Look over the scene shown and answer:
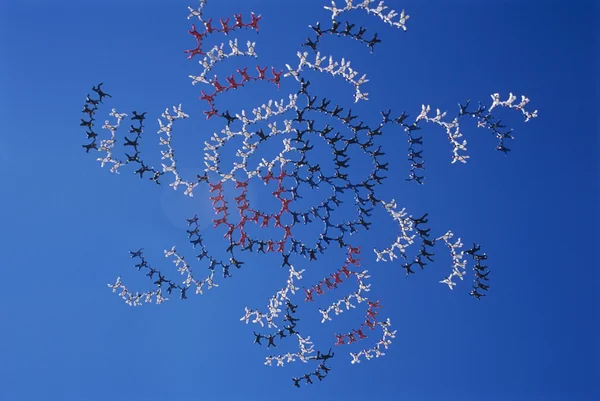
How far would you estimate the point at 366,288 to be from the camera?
4.13 m

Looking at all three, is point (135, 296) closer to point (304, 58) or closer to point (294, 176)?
point (294, 176)

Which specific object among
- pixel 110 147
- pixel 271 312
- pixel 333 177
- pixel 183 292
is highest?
pixel 110 147

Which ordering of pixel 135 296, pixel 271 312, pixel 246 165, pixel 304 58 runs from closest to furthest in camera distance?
pixel 304 58, pixel 246 165, pixel 271 312, pixel 135 296

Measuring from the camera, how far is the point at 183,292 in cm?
423

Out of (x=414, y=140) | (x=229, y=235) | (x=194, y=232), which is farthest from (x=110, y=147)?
(x=414, y=140)

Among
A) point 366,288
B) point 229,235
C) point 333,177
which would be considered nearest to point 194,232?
point 229,235

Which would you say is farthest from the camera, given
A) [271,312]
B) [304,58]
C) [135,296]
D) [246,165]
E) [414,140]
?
[135,296]

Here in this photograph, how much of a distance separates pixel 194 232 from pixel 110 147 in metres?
0.98

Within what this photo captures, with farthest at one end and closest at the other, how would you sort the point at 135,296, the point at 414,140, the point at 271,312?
the point at 135,296 → the point at 271,312 → the point at 414,140

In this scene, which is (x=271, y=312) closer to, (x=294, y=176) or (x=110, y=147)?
(x=294, y=176)

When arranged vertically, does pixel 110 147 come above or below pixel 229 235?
above

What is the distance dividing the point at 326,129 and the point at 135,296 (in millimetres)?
2555

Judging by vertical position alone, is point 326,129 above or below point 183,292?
above

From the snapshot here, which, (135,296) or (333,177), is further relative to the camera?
(135,296)
